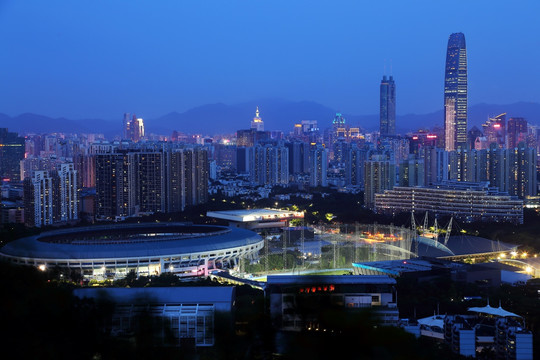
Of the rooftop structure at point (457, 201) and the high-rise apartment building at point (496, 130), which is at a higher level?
the high-rise apartment building at point (496, 130)

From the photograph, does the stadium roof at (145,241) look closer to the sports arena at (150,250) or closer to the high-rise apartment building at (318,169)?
the sports arena at (150,250)

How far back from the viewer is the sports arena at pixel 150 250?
7.59 metres

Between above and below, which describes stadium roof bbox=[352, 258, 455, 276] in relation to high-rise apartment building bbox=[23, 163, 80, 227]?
below

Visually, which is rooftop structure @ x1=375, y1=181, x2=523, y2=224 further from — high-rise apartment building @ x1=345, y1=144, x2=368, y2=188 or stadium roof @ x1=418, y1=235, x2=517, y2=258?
high-rise apartment building @ x1=345, y1=144, x2=368, y2=188

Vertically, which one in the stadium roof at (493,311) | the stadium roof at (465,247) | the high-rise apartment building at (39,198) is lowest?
the stadium roof at (465,247)

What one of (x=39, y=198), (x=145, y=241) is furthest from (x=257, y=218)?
(x=145, y=241)

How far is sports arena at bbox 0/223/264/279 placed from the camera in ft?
24.9

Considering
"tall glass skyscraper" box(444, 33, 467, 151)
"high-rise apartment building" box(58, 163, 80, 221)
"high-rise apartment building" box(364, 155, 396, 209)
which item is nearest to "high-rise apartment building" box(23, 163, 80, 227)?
"high-rise apartment building" box(58, 163, 80, 221)

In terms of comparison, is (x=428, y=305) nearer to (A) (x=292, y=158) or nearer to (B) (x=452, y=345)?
(B) (x=452, y=345)

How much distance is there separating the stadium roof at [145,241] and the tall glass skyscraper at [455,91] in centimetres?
2313

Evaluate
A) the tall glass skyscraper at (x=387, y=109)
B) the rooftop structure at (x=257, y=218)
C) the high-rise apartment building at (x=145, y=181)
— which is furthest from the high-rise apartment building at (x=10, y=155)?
the tall glass skyscraper at (x=387, y=109)

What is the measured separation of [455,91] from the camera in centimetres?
3183

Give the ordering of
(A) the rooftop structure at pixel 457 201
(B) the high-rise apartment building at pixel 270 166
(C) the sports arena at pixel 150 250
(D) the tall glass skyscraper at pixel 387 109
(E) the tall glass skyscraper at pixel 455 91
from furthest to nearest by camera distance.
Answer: (D) the tall glass skyscraper at pixel 387 109 → (E) the tall glass skyscraper at pixel 455 91 → (B) the high-rise apartment building at pixel 270 166 → (A) the rooftop structure at pixel 457 201 → (C) the sports arena at pixel 150 250

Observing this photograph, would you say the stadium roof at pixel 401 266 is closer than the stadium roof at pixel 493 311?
No
